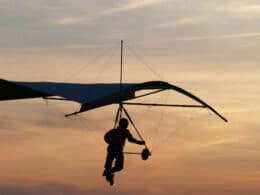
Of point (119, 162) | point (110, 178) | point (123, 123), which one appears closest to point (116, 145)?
point (119, 162)

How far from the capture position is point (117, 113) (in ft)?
112

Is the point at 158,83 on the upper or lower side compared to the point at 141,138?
upper

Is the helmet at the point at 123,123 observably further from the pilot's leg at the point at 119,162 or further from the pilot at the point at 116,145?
the pilot's leg at the point at 119,162

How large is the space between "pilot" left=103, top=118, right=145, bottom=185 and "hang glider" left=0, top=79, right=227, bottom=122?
107 centimetres

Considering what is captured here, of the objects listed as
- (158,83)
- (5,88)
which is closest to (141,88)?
(158,83)

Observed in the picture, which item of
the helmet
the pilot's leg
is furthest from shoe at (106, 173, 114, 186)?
the helmet

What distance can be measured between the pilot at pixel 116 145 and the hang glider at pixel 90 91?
1071 mm

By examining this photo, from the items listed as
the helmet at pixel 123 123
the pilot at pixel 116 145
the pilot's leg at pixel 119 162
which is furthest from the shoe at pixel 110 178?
the helmet at pixel 123 123

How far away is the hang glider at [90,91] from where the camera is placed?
1270 inches

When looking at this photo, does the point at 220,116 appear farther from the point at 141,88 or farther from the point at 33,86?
the point at 33,86

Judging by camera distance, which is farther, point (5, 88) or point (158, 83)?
point (5, 88)

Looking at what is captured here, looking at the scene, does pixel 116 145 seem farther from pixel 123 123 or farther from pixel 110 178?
pixel 110 178

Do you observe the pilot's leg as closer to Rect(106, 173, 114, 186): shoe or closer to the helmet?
Rect(106, 173, 114, 186): shoe

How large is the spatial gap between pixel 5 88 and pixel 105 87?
4407mm
